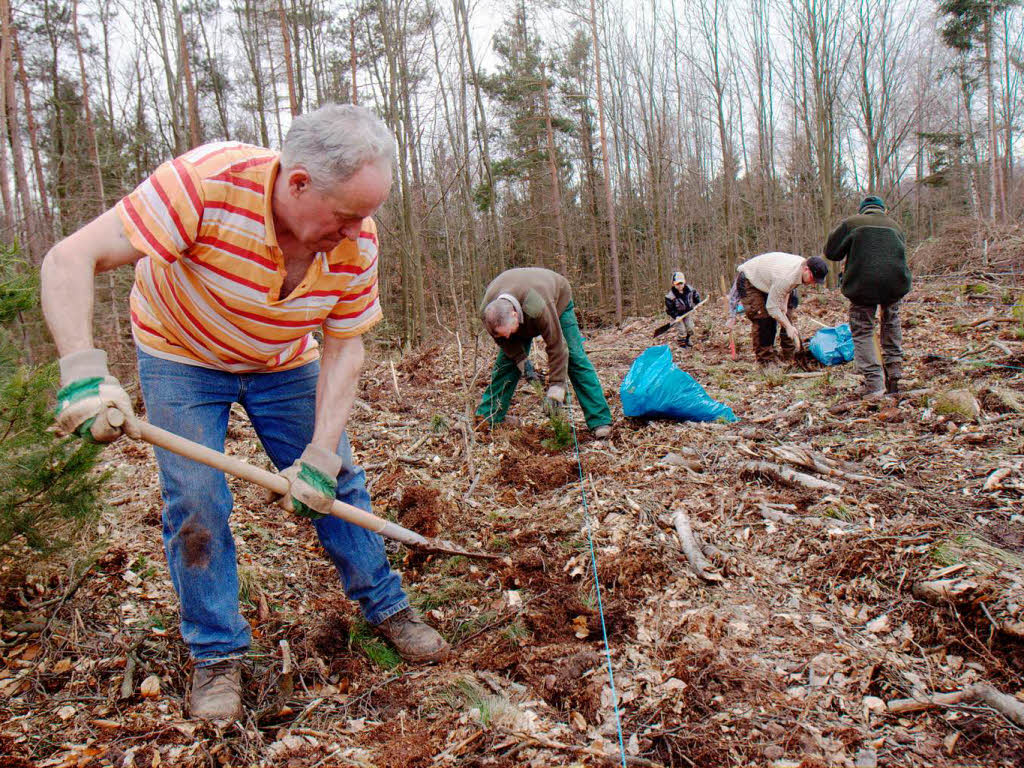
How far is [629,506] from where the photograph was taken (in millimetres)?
3541

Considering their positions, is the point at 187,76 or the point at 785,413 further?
the point at 187,76

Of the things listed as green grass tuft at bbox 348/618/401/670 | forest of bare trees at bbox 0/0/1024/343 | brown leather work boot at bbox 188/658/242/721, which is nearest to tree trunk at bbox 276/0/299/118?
forest of bare trees at bbox 0/0/1024/343

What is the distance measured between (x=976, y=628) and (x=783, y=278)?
5.42 meters

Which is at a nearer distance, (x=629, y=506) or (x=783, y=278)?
(x=629, y=506)

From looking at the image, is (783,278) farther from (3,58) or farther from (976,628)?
(3,58)

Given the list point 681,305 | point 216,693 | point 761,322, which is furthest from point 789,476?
point 681,305

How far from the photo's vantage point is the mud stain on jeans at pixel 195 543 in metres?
1.97

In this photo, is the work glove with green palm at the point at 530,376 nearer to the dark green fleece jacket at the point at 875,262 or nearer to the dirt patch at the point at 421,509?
the dark green fleece jacket at the point at 875,262

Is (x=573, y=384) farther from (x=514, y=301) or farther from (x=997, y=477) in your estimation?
(x=997, y=477)

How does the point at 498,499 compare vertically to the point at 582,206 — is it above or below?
below

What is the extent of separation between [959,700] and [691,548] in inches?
45.5

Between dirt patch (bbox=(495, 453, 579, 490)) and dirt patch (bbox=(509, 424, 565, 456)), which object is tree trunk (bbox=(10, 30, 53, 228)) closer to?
Answer: dirt patch (bbox=(509, 424, 565, 456))

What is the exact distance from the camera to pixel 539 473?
14.3 feet

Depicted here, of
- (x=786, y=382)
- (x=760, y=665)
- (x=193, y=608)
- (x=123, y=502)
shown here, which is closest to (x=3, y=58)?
(x=123, y=502)
